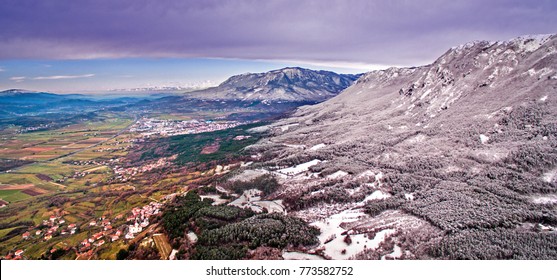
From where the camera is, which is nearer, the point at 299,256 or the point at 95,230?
the point at 299,256

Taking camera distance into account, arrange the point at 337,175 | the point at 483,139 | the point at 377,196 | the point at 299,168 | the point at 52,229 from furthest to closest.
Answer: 1. the point at 299,168
2. the point at 483,139
3. the point at 337,175
4. the point at 377,196
5. the point at 52,229

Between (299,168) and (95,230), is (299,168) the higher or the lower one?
the higher one

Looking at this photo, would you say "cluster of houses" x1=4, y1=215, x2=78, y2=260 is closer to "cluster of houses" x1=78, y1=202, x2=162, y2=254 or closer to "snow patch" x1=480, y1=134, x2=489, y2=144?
"cluster of houses" x1=78, y1=202, x2=162, y2=254

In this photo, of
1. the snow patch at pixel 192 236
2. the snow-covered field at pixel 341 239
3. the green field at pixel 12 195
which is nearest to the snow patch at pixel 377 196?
the snow-covered field at pixel 341 239

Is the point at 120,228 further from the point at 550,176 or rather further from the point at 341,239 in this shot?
the point at 550,176

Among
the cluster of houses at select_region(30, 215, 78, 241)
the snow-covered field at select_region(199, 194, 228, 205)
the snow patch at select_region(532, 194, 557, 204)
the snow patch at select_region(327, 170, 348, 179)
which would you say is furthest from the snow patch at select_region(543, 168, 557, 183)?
→ the cluster of houses at select_region(30, 215, 78, 241)

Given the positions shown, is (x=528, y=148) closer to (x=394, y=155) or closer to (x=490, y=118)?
(x=490, y=118)

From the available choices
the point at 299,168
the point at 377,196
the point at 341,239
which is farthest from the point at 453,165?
the point at 341,239

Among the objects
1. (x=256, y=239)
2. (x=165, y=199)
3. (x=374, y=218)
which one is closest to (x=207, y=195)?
(x=165, y=199)

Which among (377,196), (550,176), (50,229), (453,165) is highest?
Result: (550,176)
